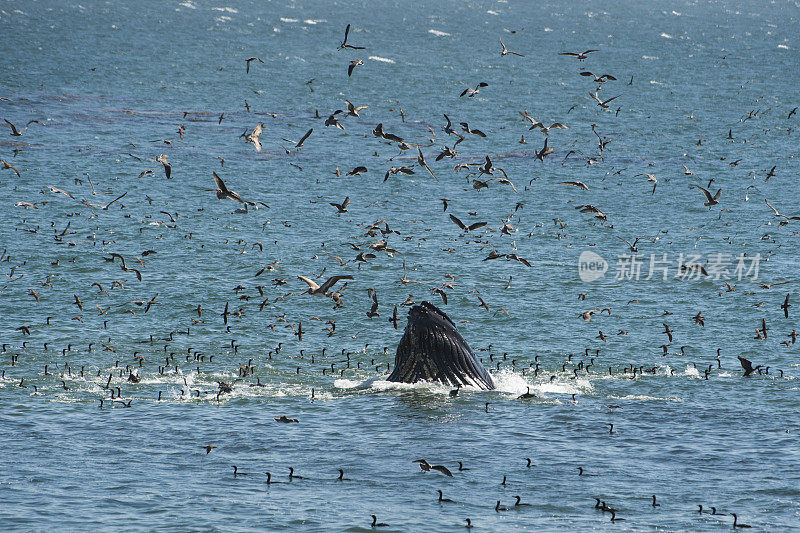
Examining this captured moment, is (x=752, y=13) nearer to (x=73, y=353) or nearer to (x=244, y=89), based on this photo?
(x=244, y=89)

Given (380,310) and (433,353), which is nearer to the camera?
(433,353)

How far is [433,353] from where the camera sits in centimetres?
2411

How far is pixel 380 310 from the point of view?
118 feet

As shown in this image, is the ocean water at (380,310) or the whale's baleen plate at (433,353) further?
the whale's baleen plate at (433,353)

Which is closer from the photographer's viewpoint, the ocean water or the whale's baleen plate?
the ocean water

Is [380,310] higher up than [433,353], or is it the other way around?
[380,310]

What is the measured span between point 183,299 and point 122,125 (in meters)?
41.5

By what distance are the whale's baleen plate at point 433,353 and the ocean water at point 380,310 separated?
2.19ft

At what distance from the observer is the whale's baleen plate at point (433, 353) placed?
23328 millimetres

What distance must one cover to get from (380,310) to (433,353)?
1188 centimetres

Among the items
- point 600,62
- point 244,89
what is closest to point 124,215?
point 244,89

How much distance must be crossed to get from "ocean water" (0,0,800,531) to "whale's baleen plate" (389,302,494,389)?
67 centimetres

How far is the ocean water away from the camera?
18297 millimetres

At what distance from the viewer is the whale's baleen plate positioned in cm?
2333
